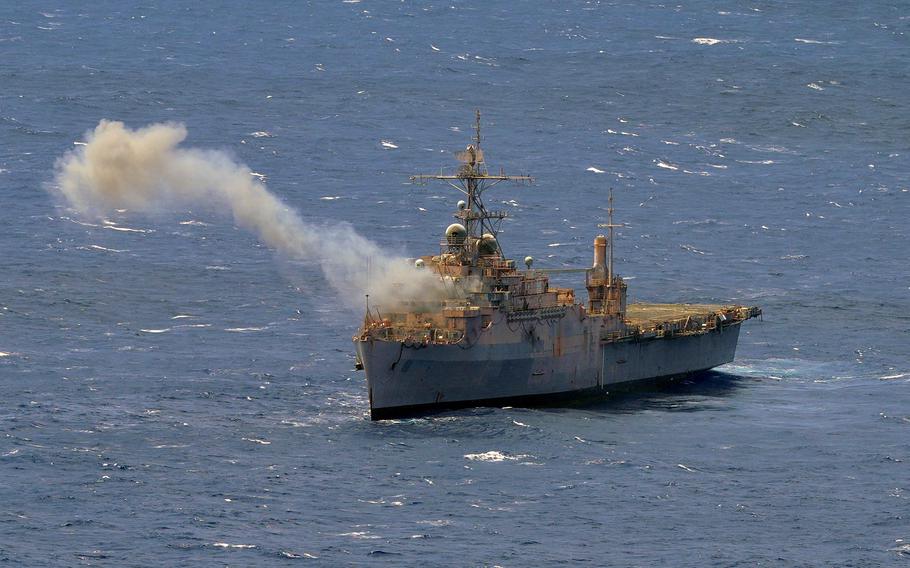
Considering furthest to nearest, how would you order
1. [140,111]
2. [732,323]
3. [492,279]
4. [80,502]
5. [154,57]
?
[154,57] → [140,111] → [732,323] → [492,279] → [80,502]

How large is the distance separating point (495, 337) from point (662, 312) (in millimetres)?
18526

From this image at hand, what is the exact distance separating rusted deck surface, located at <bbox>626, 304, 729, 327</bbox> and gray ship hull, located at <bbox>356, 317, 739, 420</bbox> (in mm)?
1241

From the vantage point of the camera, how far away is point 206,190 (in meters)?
84.1

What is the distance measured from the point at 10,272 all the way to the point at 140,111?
41157 millimetres

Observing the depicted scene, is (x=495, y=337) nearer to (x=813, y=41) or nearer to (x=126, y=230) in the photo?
(x=126, y=230)

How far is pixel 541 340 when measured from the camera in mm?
86250

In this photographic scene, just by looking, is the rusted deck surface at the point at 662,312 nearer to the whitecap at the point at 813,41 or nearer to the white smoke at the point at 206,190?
the white smoke at the point at 206,190

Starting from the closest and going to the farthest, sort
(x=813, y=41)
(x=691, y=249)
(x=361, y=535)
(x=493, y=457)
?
(x=361, y=535) → (x=493, y=457) → (x=691, y=249) → (x=813, y=41)

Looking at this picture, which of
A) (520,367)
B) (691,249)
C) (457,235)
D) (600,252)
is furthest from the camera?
(691,249)

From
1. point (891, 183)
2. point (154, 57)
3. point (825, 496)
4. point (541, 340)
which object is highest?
point (154, 57)

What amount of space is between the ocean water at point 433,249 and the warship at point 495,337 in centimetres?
225

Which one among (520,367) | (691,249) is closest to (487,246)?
(520,367)

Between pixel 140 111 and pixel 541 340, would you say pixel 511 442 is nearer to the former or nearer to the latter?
pixel 541 340

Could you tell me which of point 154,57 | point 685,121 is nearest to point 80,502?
point 685,121
